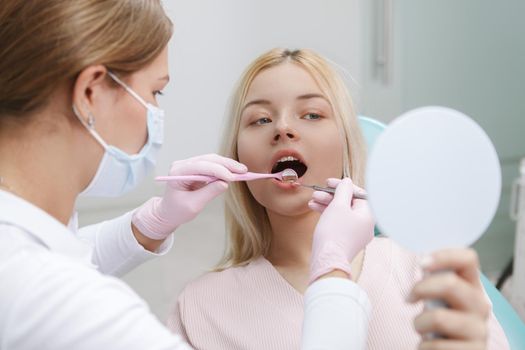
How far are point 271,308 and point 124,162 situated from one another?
0.51m

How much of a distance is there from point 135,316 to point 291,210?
680mm

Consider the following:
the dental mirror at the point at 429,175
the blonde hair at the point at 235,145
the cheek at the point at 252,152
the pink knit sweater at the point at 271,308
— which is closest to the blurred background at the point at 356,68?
the blonde hair at the point at 235,145

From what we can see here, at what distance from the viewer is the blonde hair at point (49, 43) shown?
0.95 m

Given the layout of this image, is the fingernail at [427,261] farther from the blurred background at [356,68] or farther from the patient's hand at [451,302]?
the blurred background at [356,68]

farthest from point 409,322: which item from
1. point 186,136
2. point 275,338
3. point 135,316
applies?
point 186,136

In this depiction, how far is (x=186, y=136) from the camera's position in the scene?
259cm

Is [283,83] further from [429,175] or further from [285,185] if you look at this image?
[429,175]

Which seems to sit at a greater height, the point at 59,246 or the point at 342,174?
the point at 59,246

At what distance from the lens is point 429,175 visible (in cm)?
74

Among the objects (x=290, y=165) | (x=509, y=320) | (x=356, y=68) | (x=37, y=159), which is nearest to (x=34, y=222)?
(x=37, y=159)

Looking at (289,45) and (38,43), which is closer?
(38,43)

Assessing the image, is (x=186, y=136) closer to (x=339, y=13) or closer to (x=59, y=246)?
(x=339, y=13)

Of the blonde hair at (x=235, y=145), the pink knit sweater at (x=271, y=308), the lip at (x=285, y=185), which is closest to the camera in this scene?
the pink knit sweater at (x=271, y=308)

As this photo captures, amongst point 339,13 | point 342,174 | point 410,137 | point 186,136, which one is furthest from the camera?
point 339,13
